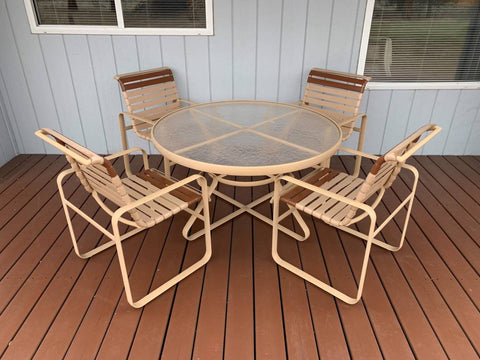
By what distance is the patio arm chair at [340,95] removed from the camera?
2764 mm

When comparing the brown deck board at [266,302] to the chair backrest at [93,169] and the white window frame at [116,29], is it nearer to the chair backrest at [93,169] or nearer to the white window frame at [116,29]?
the chair backrest at [93,169]

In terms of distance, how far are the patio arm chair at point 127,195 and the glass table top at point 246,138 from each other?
0.62 ft

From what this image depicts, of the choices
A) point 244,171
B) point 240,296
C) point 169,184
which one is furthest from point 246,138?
point 240,296

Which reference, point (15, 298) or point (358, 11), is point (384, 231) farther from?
point (15, 298)

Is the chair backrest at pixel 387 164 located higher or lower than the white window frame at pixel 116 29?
lower

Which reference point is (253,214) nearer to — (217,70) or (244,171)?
(244,171)

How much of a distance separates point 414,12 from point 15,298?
3.65 m

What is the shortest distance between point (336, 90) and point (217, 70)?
3.64 feet

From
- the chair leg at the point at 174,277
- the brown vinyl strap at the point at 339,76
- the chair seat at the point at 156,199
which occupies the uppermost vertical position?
the brown vinyl strap at the point at 339,76

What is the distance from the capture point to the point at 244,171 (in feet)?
5.61

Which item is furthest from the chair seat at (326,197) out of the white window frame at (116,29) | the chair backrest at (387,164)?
the white window frame at (116,29)

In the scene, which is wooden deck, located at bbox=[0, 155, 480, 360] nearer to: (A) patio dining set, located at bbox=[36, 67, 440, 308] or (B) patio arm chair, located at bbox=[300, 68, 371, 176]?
(A) patio dining set, located at bbox=[36, 67, 440, 308]

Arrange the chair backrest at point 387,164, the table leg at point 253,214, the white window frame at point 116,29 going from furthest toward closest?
1. the white window frame at point 116,29
2. the table leg at point 253,214
3. the chair backrest at point 387,164

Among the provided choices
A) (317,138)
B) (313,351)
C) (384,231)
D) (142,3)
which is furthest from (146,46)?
→ (313,351)
